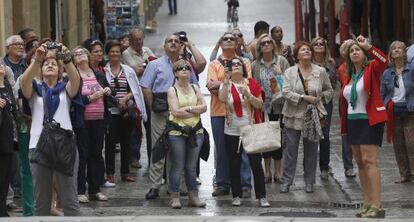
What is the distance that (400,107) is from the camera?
51.4 ft

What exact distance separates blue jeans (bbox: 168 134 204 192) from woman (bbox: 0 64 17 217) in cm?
194

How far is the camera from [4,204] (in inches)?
499

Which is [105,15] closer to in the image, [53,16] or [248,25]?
[53,16]

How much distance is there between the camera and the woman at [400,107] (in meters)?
15.5

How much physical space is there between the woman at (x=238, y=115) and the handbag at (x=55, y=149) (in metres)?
2.74

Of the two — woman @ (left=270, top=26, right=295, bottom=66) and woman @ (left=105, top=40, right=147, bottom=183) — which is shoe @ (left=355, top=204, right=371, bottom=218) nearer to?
woman @ (left=105, top=40, right=147, bottom=183)

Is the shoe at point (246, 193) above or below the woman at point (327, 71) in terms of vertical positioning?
below

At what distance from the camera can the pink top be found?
14578mm

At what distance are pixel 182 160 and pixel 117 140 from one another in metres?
2.47

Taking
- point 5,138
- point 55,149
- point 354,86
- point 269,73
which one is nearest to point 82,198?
point 5,138

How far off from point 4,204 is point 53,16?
1464 centimetres

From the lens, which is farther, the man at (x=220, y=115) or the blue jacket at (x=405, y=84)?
the blue jacket at (x=405, y=84)

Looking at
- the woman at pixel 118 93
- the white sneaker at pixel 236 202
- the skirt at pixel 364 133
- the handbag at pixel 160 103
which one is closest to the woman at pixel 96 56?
the woman at pixel 118 93

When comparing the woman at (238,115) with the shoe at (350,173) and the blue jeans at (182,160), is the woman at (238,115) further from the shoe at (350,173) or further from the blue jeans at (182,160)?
the shoe at (350,173)
